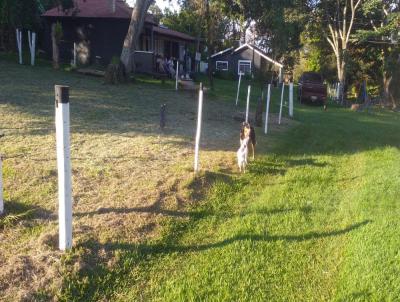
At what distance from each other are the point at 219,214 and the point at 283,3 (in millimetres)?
13839

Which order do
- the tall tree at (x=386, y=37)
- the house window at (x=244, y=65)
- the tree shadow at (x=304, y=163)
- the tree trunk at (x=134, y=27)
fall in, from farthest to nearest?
1. the house window at (x=244, y=65)
2. the tall tree at (x=386, y=37)
3. the tree trunk at (x=134, y=27)
4. the tree shadow at (x=304, y=163)

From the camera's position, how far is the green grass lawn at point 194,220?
377 centimetres

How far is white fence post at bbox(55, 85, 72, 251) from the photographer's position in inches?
146

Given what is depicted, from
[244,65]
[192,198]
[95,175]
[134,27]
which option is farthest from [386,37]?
[95,175]

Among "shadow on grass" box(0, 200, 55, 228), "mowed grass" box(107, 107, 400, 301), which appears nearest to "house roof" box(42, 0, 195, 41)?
"mowed grass" box(107, 107, 400, 301)

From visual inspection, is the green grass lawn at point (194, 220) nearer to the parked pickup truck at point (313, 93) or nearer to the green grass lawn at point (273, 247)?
the green grass lawn at point (273, 247)

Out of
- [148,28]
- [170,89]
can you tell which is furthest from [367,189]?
[148,28]

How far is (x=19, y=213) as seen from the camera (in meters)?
4.73

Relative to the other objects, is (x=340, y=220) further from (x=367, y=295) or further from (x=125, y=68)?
(x=125, y=68)

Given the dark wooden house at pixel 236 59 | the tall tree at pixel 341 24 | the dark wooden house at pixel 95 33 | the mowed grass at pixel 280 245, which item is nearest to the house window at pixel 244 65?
the dark wooden house at pixel 236 59

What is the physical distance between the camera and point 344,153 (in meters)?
9.35

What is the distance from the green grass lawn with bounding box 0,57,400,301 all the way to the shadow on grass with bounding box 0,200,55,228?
2 cm

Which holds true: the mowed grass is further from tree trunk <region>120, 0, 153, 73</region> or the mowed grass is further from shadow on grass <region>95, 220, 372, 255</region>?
tree trunk <region>120, 0, 153, 73</region>

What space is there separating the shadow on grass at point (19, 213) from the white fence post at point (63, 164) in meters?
0.84
